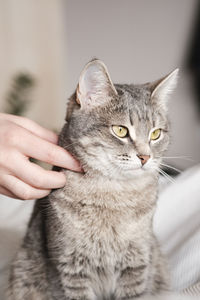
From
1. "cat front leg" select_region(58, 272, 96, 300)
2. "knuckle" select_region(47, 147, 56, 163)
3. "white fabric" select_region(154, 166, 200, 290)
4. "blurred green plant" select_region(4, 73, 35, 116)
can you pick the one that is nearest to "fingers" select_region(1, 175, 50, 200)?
"knuckle" select_region(47, 147, 56, 163)

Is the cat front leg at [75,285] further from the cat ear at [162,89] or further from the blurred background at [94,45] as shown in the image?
the blurred background at [94,45]

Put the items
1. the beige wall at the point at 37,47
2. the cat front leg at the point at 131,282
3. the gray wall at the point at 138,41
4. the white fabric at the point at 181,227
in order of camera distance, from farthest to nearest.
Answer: the gray wall at the point at 138,41 < the beige wall at the point at 37,47 < the white fabric at the point at 181,227 < the cat front leg at the point at 131,282

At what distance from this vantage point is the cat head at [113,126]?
1.05m

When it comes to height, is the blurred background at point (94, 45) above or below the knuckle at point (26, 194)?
above

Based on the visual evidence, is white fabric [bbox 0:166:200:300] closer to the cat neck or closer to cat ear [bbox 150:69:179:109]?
the cat neck

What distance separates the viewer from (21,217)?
168 centimetres

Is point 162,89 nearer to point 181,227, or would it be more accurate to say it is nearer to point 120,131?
point 120,131

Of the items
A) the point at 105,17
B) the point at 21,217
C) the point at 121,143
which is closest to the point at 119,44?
the point at 105,17

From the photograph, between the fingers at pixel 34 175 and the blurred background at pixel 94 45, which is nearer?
the fingers at pixel 34 175

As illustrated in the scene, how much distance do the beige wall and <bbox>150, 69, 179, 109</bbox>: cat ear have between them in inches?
69.8

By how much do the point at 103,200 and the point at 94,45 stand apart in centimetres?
219

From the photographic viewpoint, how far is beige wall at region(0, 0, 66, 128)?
2832 mm

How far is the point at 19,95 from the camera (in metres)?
2.18

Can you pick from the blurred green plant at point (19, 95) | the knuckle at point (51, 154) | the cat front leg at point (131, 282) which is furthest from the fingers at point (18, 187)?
the blurred green plant at point (19, 95)
